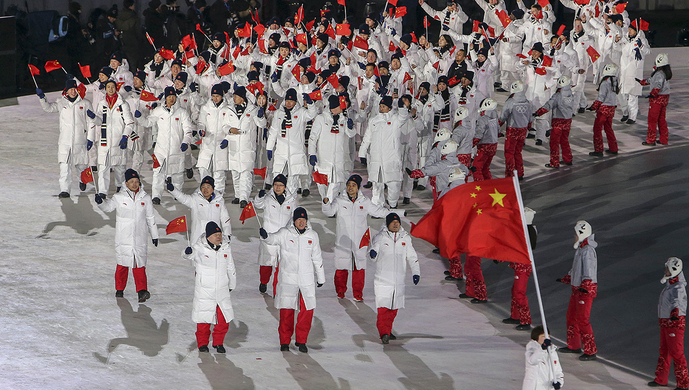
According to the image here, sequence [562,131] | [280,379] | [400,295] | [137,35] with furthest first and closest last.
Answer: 1. [137,35]
2. [562,131]
3. [400,295]
4. [280,379]

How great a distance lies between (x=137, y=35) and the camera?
2580 centimetres

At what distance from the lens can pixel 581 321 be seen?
10.5 meters

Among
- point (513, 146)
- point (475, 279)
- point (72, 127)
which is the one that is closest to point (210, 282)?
point (475, 279)

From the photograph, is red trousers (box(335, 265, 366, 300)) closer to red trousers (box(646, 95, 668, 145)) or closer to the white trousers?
the white trousers

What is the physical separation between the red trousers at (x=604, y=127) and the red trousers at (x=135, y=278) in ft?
33.3

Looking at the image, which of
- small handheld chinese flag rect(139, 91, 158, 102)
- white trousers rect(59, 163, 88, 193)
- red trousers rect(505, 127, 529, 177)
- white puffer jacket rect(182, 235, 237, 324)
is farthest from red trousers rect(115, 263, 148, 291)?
red trousers rect(505, 127, 529, 177)

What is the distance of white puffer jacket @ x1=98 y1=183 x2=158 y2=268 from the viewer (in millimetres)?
11406

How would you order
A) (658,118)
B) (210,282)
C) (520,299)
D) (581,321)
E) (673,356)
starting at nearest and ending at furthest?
(673,356) < (210,282) < (581,321) < (520,299) < (658,118)

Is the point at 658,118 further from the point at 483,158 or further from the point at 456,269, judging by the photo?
the point at 456,269

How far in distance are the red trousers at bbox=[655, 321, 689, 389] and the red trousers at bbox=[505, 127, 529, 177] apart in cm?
714

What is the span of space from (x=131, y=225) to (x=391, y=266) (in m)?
3.34

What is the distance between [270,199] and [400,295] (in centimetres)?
235

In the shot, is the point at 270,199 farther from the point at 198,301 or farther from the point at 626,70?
the point at 626,70

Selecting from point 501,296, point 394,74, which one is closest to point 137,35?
point 394,74
